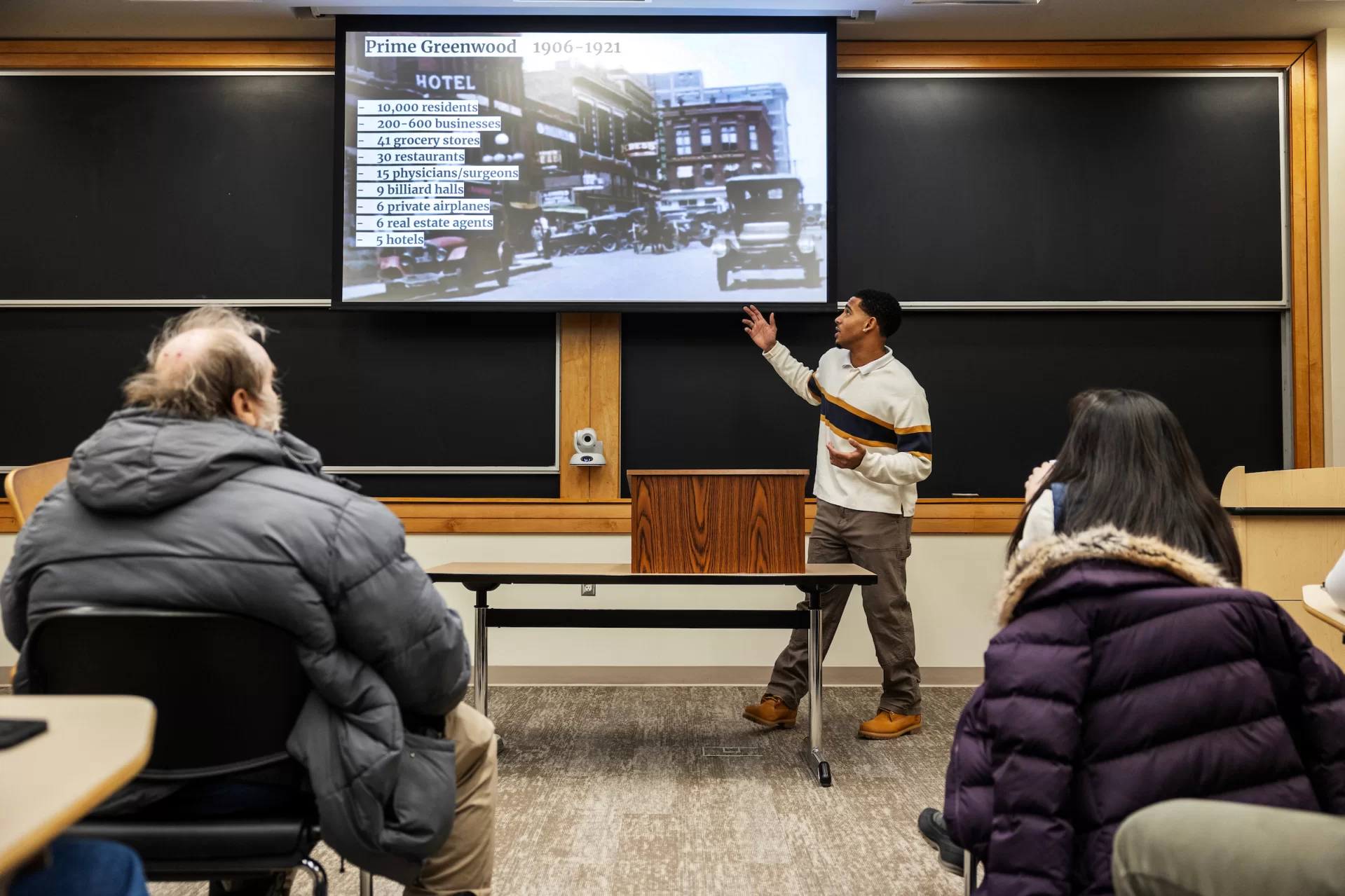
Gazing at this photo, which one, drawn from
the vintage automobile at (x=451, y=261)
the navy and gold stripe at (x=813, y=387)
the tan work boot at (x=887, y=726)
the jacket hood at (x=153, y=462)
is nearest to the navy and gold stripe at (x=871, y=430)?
the navy and gold stripe at (x=813, y=387)

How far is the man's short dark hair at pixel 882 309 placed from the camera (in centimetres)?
403

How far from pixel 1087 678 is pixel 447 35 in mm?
4218

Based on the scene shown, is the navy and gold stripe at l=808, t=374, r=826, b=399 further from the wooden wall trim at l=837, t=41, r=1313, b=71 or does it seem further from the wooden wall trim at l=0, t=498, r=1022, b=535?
the wooden wall trim at l=837, t=41, r=1313, b=71

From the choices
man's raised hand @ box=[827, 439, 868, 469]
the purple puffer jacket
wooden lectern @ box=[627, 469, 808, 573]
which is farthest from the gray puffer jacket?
man's raised hand @ box=[827, 439, 868, 469]

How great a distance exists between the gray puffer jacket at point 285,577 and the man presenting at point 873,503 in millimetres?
2440

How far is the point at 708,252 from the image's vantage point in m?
4.61

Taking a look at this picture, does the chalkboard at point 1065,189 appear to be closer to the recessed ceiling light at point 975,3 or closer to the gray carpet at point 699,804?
the recessed ceiling light at point 975,3

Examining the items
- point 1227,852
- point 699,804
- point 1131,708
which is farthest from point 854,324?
point 1227,852

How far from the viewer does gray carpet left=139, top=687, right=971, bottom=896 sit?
2.44 m

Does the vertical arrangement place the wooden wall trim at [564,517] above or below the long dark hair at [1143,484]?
below

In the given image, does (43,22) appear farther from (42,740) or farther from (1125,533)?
(1125,533)

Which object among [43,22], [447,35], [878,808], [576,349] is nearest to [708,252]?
[576,349]

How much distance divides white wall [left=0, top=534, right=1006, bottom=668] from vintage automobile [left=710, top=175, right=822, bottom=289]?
1.39 m

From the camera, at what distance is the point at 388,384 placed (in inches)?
186
